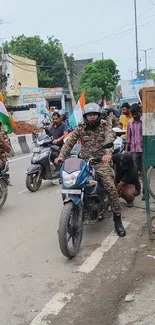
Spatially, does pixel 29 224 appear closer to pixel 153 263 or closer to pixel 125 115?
pixel 153 263

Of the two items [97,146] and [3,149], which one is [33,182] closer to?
[3,149]

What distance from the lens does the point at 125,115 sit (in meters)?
8.92

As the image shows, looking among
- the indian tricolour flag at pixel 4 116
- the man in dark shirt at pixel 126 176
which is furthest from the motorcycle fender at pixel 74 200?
the indian tricolour flag at pixel 4 116

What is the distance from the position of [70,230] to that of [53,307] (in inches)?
43.1

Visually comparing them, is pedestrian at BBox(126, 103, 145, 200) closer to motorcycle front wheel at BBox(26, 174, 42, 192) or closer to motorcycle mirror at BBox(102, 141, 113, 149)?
motorcycle front wheel at BBox(26, 174, 42, 192)

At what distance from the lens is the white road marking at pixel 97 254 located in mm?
4004

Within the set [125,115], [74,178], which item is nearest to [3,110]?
[125,115]

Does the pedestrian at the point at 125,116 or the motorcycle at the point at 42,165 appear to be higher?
the pedestrian at the point at 125,116

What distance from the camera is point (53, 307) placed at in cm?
325

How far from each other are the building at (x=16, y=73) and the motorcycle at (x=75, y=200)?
28.1 meters

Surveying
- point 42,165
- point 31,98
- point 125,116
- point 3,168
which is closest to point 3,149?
point 3,168

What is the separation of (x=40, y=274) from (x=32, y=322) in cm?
90

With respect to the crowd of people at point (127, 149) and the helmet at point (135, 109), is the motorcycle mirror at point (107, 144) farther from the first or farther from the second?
the helmet at point (135, 109)

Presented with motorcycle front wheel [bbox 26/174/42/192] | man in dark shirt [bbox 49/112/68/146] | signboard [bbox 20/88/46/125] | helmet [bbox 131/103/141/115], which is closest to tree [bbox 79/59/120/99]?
signboard [bbox 20/88/46/125]
